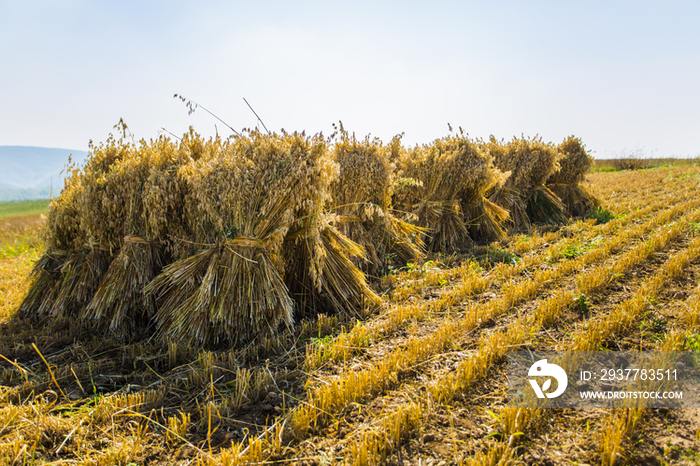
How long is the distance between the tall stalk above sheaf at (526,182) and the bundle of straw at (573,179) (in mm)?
811

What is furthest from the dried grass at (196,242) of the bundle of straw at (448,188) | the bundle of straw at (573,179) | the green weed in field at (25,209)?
the green weed in field at (25,209)

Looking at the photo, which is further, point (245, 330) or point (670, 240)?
point (670, 240)

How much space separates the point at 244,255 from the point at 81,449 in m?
1.81

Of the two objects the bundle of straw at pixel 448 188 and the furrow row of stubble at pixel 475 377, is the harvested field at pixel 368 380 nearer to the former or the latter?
the furrow row of stubble at pixel 475 377

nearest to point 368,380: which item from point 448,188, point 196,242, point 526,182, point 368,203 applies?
point 196,242

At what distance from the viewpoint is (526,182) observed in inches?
357

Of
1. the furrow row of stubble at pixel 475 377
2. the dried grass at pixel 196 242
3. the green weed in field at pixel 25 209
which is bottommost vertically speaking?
the furrow row of stubble at pixel 475 377

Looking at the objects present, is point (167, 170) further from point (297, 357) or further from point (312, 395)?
point (312, 395)

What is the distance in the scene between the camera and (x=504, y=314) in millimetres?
3797

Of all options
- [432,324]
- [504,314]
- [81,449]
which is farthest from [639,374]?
[81,449]

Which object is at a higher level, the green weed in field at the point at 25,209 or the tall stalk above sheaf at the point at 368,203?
the green weed in field at the point at 25,209

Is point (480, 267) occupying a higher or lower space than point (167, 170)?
lower

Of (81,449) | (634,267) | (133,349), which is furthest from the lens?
(634,267)

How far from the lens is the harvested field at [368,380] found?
2.04 m
